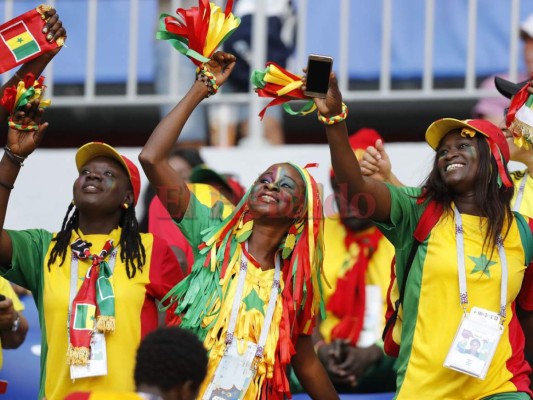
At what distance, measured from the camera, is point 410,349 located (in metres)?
5.64

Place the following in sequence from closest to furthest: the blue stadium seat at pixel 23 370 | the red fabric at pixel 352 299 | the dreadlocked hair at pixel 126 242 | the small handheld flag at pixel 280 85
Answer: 1. the small handheld flag at pixel 280 85
2. the dreadlocked hair at pixel 126 242
3. the blue stadium seat at pixel 23 370
4. the red fabric at pixel 352 299

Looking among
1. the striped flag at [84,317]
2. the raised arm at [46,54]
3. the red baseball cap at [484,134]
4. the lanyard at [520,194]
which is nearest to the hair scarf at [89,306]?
the striped flag at [84,317]

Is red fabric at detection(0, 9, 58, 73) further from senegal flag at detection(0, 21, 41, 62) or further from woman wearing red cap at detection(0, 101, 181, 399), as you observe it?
woman wearing red cap at detection(0, 101, 181, 399)

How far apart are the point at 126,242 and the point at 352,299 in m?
1.87

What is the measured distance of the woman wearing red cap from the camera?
5.69 metres

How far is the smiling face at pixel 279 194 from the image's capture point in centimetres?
595

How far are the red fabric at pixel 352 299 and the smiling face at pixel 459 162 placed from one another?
66.3 inches

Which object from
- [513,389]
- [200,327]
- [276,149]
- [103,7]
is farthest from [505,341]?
[103,7]

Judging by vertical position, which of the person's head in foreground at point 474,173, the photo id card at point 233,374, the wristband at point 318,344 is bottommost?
the wristband at point 318,344

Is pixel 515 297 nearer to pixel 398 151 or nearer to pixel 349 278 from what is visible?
pixel 349 278

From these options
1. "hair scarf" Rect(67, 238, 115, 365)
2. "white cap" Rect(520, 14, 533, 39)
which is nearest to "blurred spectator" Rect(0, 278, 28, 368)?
"hair scarf" Rect(67, 238, 115, 365)

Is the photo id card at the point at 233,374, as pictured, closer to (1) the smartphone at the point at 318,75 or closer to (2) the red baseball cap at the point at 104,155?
(2) the red baseball cap at the point at 104,155

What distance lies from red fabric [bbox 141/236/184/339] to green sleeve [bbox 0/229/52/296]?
51 centimetres

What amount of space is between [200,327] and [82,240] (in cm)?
73
